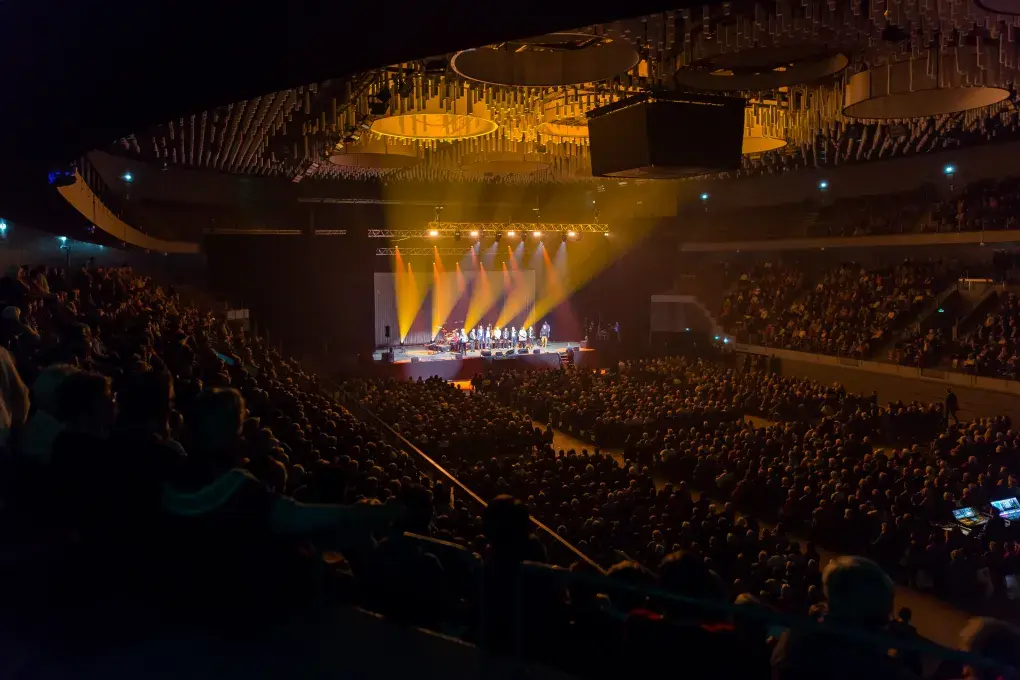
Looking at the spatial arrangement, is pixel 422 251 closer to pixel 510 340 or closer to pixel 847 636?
pixel 510 340

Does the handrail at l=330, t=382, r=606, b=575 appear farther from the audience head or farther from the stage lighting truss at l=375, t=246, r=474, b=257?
the stage lighting truss at l=375, t=246, r=474, b=257

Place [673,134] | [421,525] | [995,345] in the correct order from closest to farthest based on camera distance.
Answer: [421,525]
[673,134]
[995,345]

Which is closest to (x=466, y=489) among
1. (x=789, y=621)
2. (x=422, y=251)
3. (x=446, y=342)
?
(x=789, y=621)

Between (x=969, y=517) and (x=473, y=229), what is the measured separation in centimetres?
1721

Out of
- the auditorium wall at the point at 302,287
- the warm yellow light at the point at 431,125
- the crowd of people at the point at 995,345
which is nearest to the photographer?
the warm yellow light at the point at 431,125

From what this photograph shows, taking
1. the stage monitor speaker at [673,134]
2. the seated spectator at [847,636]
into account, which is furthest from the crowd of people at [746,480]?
the stage monitor speaker at [673,134]

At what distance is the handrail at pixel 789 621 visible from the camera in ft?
6.50

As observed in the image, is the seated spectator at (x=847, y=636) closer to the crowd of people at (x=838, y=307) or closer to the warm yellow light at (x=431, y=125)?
the warm yellow light at (x=431, y=125)

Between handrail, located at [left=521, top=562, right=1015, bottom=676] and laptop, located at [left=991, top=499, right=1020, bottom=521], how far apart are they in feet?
28.0

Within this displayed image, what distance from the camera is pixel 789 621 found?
2160 millimetres

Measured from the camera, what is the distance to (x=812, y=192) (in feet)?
86.7

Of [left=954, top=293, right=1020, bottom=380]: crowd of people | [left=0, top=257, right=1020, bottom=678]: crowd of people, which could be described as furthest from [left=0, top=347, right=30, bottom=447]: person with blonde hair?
[left=954, top=293, right=1020, bottom=380]: crowd of people

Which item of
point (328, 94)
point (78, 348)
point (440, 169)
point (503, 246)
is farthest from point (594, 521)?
point (503, 246)

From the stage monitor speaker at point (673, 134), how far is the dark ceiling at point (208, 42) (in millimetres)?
6943
